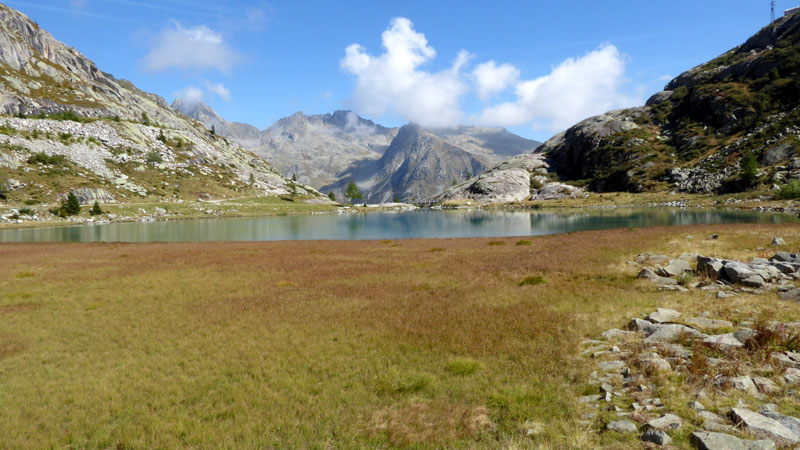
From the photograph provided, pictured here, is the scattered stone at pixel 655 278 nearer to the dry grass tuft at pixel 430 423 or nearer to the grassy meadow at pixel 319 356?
the grassy meadow at pixel 319 356

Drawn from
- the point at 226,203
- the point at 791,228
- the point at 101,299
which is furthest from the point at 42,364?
the point at 226,203

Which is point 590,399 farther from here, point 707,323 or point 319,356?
point 319,356

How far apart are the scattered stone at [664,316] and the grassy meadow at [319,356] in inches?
42.3

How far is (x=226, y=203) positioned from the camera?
173 meters

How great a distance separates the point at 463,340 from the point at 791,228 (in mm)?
50337

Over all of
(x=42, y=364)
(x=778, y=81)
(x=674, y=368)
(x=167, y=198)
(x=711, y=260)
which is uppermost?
(x=778, y=81)

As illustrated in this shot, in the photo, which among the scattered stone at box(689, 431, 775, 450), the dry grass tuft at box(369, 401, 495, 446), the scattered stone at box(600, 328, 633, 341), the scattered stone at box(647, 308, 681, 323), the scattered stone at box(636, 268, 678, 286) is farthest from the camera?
the scattered stone at box(636, 268, 678, 286)

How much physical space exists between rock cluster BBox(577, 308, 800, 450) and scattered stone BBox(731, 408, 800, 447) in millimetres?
13

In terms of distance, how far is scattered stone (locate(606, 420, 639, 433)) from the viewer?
24.0 feet

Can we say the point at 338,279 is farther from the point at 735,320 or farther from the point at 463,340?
the point at 735,320

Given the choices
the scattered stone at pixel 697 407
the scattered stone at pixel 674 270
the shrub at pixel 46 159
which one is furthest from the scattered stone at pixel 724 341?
the shrub at pixel 46 159

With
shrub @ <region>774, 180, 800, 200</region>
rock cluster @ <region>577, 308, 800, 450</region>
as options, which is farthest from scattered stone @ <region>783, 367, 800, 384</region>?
shrub @ <region>774, 180, 800, 200</region>

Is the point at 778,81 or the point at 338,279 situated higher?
the point at 778,81

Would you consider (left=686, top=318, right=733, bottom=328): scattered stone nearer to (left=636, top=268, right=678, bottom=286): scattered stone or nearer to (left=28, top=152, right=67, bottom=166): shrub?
(left=636, top=268, right=678, bottom=286): scattered stone
